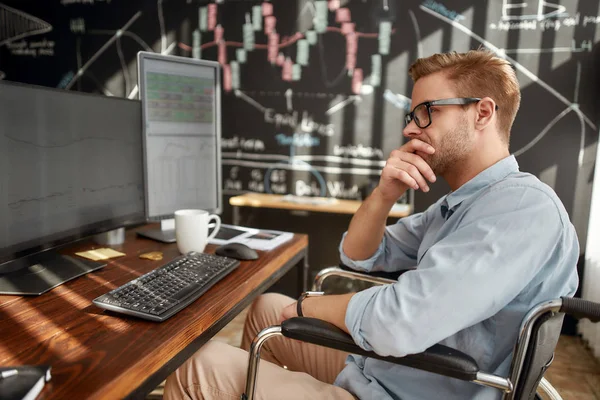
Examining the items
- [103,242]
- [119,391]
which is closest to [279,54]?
[103,242]

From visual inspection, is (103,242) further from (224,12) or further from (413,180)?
(224,12)

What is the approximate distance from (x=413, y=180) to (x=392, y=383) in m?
0.45

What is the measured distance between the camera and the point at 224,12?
10.2ft

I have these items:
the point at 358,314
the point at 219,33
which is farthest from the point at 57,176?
the point at 219,33

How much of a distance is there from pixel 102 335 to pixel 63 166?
534 mm

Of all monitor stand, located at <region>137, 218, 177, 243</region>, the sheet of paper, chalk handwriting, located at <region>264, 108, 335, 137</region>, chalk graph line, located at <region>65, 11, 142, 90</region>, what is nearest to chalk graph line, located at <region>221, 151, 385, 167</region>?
chalk handwriting, located at <region>264, 108, 335, 137</region>

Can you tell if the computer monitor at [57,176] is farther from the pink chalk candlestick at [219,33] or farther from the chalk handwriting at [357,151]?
the pink chalk candlestick at [219,33]

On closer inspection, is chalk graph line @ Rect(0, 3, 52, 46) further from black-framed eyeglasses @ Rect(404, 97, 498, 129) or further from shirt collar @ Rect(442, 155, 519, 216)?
shirt collar @ Rect(442, 155, 519, 216)

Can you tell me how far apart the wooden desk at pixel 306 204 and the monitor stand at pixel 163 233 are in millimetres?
1137

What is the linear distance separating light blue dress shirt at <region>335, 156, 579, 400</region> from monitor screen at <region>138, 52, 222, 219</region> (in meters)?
0.91

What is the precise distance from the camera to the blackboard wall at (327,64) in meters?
2.59

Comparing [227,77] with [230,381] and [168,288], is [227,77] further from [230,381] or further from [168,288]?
[230,381]

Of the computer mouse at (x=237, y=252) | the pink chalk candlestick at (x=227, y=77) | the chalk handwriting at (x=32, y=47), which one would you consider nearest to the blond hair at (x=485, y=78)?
the computer mouse at (x=237, y=252)

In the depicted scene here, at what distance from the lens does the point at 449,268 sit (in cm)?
82
